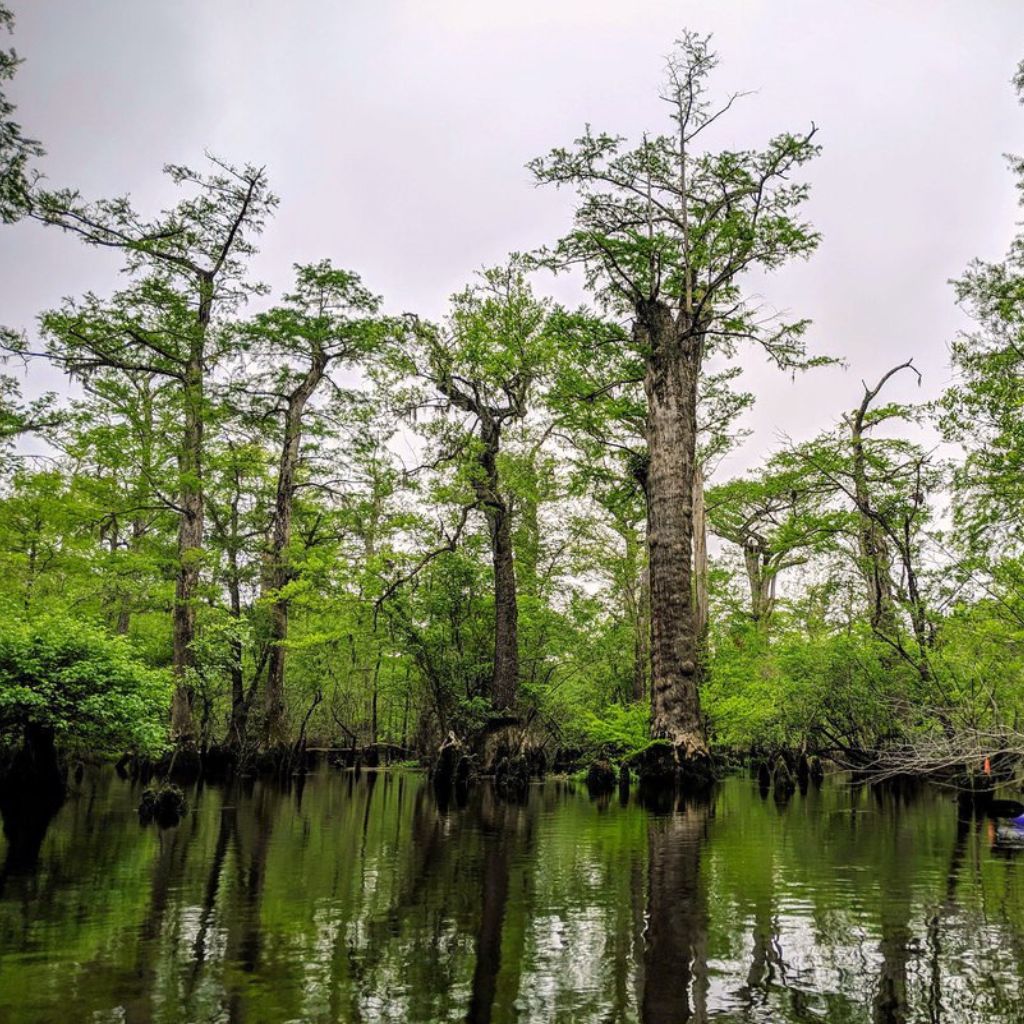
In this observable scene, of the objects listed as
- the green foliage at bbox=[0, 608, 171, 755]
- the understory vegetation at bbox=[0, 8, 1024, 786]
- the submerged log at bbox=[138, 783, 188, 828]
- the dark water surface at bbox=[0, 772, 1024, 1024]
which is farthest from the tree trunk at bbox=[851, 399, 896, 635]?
the green foliage at bbox=[0, 608, 171, 755]

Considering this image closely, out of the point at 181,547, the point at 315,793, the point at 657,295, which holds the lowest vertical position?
the point at 315,793

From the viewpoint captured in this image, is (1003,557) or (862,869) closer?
(862,869)

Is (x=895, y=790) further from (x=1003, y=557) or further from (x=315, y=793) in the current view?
(x=315, y=793)

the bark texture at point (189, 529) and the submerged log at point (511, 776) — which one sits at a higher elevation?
the bark texture at point (189, 529)

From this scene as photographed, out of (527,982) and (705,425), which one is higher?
(705,425)

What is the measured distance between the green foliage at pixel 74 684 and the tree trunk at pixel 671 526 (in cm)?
858

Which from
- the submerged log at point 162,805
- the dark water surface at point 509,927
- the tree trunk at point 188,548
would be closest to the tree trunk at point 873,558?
the dark water surface at point 509,927

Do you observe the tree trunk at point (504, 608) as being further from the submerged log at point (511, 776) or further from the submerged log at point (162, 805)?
the submerged log at point (162, 805)

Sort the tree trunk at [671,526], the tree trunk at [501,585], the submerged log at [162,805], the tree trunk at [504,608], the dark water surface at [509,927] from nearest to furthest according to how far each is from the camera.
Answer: the dark water surface at [509,927] < the submerged log at [162,805] < the tree trunk at [671,526] < the tree trunk at [501,585] < the tree trunk at [504,608]

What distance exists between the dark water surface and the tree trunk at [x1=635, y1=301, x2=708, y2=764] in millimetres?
5201

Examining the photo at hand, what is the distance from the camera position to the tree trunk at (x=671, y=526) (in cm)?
1511

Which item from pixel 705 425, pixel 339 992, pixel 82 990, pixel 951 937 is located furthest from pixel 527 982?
pixel 705 425

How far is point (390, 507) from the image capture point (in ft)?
97.9

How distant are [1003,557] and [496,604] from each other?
11101mm
